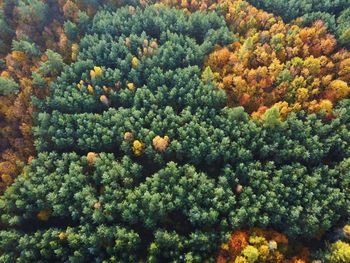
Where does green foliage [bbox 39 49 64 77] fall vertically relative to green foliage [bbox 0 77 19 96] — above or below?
above

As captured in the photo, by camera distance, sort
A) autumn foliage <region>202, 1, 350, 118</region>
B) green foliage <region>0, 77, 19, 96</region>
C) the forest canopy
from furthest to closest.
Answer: green foliage <region>0, 77, 19, 96</region> → autumn foliage <region>202, 1, 350, 118</region> → the forest canopy

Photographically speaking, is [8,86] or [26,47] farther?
[26,47]

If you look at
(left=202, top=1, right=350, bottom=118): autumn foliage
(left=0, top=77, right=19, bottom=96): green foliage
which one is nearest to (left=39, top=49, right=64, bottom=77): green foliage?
(left=0, top=77, right=19, bottom=96): green foliage

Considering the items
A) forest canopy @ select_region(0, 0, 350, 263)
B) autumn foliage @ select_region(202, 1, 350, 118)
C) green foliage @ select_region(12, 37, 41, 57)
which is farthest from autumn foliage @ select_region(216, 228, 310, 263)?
green foliage @ select_region(12, 37, 41, 57)

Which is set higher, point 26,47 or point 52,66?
point 26,47

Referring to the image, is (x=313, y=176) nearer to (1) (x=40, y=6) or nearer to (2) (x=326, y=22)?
(2) (x=326, y=22)

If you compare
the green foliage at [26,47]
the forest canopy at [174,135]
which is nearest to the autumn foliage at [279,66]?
the forest canopy at [174,135]

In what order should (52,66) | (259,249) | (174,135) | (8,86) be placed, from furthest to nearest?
(52,66) < (8,86) < (174,135) < (259,249)

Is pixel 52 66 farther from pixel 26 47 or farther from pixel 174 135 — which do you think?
pixel 174 135

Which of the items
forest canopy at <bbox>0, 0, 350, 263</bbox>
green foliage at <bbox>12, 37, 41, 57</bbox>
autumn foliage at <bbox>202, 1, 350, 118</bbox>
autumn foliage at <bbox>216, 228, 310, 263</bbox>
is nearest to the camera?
autumn foliage at <bbox>216, 228, 310, 263</bbox>

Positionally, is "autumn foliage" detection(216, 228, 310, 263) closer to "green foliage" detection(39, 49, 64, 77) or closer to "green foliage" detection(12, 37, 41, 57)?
"green foliage" detection(39, 49, 64, 77)

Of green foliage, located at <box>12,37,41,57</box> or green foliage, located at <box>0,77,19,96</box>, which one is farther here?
green foliage, located at <box>12,37,41,57</box>

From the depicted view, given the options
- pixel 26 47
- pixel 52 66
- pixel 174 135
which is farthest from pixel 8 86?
pixel 174 135
